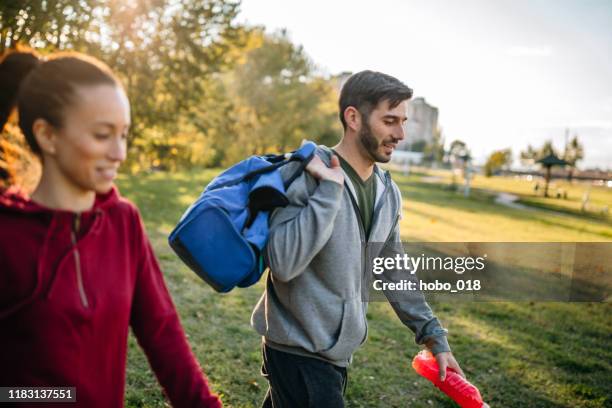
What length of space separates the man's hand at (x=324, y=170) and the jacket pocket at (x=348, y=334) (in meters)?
0.62

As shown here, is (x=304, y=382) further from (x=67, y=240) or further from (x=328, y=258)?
(x=67, y=240)

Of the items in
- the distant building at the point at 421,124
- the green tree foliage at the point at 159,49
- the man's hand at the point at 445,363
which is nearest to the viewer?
the man's hand at the point at 445,363

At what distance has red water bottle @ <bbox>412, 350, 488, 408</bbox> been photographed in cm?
246

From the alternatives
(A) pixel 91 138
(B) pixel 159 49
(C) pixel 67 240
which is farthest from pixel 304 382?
(B) pixel 159 49

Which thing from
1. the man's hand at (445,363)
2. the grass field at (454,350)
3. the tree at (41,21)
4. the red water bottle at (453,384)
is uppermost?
the tree at (41,21)

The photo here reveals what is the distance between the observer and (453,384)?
2.57 meters

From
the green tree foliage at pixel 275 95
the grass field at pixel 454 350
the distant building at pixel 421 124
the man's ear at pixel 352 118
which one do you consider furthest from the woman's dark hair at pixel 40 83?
the distant building at pixel 421 124

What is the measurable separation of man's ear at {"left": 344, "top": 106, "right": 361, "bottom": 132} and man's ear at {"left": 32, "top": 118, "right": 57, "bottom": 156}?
1613mm

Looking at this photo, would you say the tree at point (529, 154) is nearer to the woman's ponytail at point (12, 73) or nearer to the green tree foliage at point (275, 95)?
the green tree foliage at point (275, 95)

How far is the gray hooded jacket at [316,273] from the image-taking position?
2.19m
